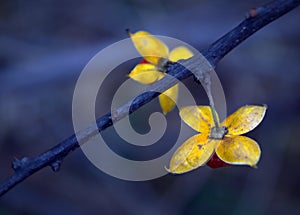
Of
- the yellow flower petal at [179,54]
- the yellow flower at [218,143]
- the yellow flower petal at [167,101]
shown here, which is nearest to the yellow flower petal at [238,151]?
the yellow flower at [218,143]

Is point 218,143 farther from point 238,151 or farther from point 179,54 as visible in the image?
point 179,54

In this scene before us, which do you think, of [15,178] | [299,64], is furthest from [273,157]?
[15,178]

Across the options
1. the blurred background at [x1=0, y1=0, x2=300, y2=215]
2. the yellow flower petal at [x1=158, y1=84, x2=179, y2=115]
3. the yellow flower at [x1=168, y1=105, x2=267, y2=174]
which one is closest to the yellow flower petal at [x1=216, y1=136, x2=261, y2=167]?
the yellow flower at [x1=168, y1=105, x2=267, y2=174]

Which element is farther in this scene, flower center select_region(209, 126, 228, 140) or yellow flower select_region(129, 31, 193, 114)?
yellow flower select_region(129, 31, 193, 114)

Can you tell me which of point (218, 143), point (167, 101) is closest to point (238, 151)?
point (218, 143)

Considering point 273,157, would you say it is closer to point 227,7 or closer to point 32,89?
point 227,7

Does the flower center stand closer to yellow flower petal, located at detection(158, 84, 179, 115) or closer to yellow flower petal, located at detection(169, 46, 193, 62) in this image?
yellow flower petal, located at detection(158, 84, 179, 115)
